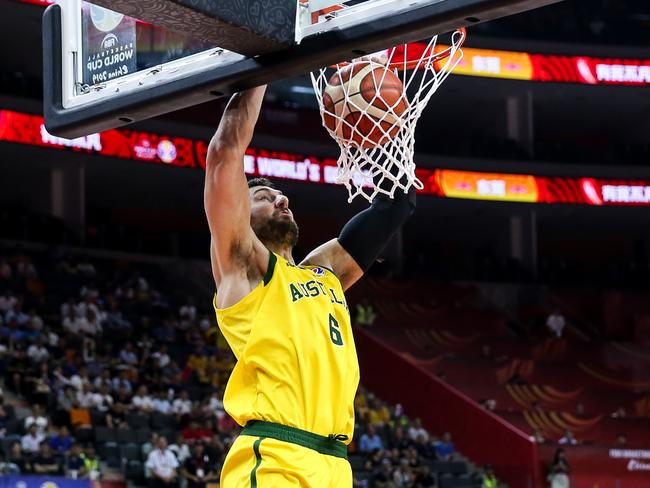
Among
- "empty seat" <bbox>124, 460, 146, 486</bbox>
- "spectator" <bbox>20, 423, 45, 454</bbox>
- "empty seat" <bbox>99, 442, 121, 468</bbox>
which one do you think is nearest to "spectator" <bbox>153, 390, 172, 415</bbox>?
"empty seat" <bbox>99, 442, 121, 468</bbox>

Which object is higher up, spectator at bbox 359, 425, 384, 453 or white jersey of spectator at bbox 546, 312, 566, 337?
white jersey of spectator at bbox 546, 312, 566, 337

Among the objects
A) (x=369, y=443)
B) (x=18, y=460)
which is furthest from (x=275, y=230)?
(x=369, y=443)

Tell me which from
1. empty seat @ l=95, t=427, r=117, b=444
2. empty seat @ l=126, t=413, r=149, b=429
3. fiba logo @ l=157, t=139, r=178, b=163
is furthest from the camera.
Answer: fiba logo @ l=157, t=139, r=178, b=163

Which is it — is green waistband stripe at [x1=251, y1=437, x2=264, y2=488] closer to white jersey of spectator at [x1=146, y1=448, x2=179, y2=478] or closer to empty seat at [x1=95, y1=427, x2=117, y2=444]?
white jersey of spectator at [x1=146, y1=448, x2=179, y2=478]

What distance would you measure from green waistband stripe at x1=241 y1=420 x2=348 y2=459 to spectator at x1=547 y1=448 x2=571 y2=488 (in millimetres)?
15376

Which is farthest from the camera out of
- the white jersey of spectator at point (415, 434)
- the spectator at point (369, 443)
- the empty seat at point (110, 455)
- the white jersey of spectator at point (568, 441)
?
the white jersey of spectator at point (568, 441)

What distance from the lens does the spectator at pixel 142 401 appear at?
16.6 meters

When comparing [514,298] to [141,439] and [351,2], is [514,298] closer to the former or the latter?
[141,439]

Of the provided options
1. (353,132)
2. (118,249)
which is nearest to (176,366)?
(118,249)

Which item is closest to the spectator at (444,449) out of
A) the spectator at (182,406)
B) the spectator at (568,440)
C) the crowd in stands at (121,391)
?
the crowd in stands at (121,391)

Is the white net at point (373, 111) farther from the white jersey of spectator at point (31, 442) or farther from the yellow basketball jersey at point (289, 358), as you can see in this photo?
the white jersey of spectator at point (31, 442)

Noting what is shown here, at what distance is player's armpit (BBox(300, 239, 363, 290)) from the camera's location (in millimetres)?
5066

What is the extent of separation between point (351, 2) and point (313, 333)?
1236 mm

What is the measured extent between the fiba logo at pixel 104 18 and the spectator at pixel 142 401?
40.7 ft
